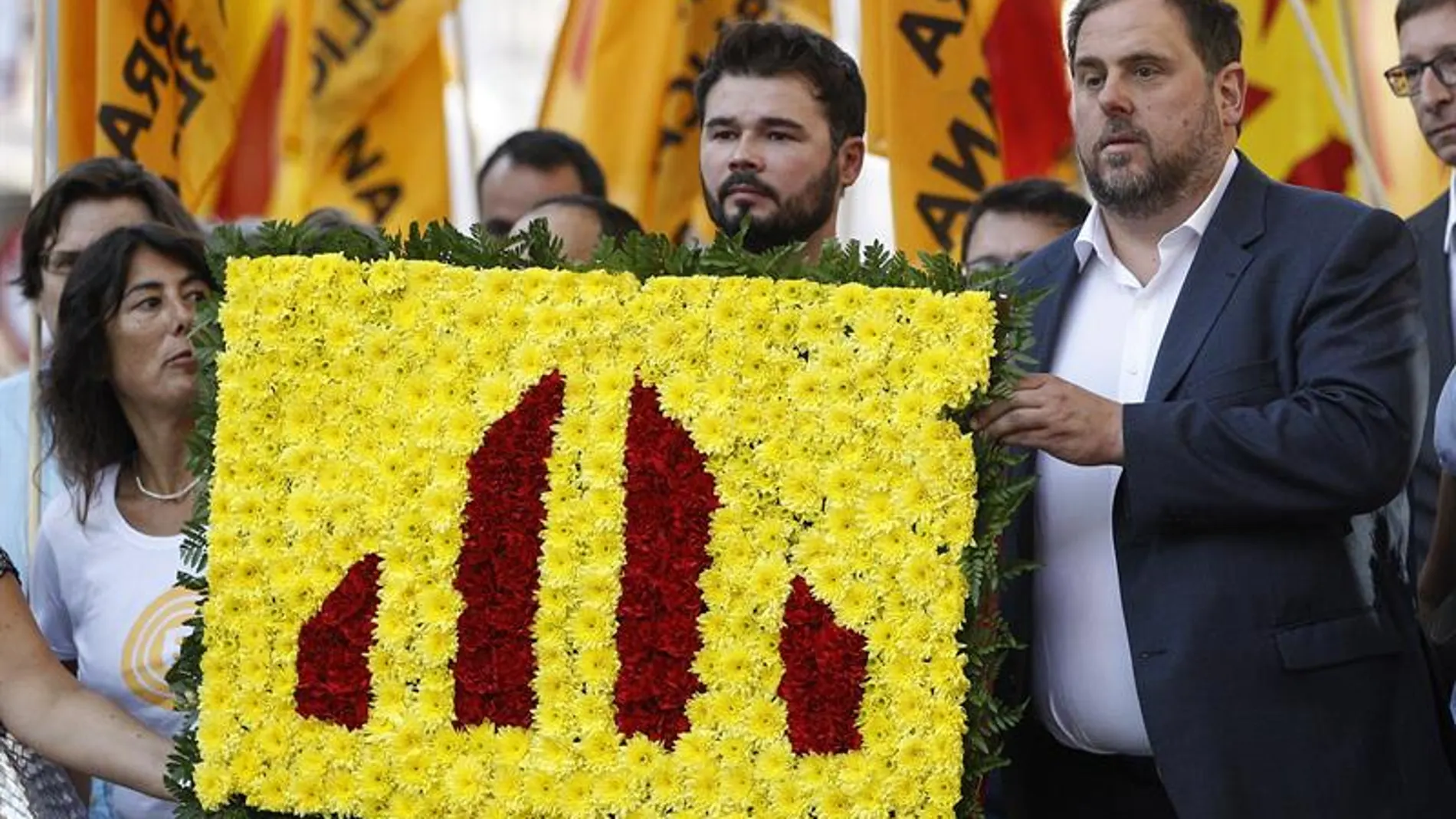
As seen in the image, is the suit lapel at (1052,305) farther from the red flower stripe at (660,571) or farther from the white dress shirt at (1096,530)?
the red flower stripe at (660,571)

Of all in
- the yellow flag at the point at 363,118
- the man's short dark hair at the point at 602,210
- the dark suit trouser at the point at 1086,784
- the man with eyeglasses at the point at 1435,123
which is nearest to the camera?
the dark suit trouser at the point at 1086,784

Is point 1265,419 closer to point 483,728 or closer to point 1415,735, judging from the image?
point 1415,735

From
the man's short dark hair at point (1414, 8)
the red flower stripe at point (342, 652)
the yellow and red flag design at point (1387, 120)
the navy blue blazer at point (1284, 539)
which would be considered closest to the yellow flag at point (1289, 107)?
the yellow and red flag design at point (1387, 120)

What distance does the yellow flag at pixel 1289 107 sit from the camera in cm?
679

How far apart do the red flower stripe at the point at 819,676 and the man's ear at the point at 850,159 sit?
1.31 m

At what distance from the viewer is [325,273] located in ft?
10.5

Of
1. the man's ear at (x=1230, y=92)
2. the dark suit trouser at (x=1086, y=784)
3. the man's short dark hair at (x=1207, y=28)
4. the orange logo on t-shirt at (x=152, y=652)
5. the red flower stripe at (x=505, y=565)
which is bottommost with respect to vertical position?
the dark suit trouser at (x=1086, y=784)

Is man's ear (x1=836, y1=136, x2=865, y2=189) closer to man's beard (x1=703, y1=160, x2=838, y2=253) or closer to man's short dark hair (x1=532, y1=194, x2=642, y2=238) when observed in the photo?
man's beard (x1=703, y1=160, x2=838, y2=253)

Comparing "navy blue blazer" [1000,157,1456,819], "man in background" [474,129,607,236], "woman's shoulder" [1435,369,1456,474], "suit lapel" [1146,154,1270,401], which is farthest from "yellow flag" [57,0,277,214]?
"woman's shoulder" [1435,369,1456,474]

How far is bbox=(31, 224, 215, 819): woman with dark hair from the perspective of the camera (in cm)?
375

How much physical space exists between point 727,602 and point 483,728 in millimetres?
411

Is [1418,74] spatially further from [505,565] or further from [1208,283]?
[505,565]

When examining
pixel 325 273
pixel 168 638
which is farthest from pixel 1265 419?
pixel 168 638

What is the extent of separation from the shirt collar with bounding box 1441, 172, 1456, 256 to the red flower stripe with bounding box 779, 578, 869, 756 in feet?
6.21
